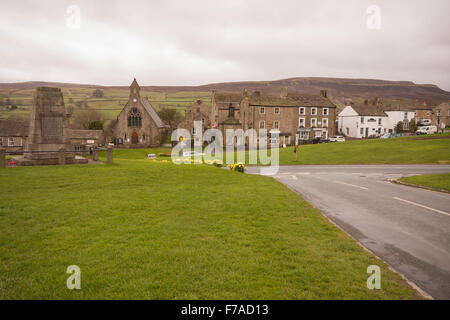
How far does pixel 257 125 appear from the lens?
6412 centimetres

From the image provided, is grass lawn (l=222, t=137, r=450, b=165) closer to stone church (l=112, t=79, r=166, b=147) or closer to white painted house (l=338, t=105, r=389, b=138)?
white painted house (l=338, t=105, r=389, b=138)

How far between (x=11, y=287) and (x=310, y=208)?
32.0 ft

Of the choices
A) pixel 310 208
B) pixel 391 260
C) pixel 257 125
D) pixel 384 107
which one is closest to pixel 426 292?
pixel 391 260

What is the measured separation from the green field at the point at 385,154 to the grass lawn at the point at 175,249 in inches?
971

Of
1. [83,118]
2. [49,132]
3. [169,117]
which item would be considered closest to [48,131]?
[49,132]

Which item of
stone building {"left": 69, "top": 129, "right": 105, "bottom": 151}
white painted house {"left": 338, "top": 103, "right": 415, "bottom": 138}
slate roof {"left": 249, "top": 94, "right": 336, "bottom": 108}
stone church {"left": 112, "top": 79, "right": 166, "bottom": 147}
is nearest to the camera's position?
stone building {"left": 69, "top": 129, "right": 105, "bottom": 151}

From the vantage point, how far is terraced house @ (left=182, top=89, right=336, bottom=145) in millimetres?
64438

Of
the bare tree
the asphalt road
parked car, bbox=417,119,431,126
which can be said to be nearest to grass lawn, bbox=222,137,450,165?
the asphalt road

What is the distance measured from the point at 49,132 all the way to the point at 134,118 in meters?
57.3

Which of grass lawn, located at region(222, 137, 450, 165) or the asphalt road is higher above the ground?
grass lawn, located at region(222, 137, 450, 165)

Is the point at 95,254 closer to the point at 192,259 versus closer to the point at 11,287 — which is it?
the point at 11,287

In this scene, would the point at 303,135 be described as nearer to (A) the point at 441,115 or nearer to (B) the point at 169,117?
(B) the point at 169,117

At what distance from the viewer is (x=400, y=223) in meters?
9.64

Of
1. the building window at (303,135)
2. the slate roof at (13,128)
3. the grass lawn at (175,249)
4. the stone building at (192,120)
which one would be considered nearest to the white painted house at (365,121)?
the building window at (303,135)
